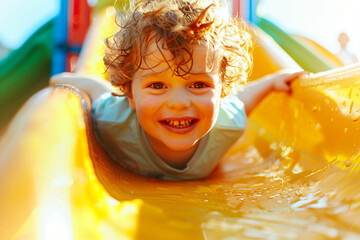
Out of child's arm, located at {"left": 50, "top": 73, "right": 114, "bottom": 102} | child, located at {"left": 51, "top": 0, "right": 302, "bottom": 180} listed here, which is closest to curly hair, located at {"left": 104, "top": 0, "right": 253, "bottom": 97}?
child, located at {"left": 51, "top": 0, "right": 302, "bottom": 180}

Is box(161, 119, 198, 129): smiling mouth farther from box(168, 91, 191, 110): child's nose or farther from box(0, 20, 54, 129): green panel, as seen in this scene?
box(0, 20, 54, 129): green panel

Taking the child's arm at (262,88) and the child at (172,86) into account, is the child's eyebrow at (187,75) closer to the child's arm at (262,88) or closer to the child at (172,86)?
the child at (172,86)

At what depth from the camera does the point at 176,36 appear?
0.78 m

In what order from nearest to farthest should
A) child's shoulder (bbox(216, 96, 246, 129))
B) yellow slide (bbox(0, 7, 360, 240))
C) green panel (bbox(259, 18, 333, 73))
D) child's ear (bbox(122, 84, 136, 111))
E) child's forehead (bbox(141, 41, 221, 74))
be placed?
yellow slide (bbox(0, 7, 360, 240)) → child's forehead (bbox(141, 41, 221, 74)) → child's ear (bbox(122, 84, 136, 111)) → child's shoulder (bbox(216, 96, 246, 129)) → green panel (bbox(259, 18, 333, 73))

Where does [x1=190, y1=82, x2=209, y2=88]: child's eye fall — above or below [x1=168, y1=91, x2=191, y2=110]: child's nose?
above

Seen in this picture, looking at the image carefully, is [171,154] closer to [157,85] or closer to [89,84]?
[157,85]

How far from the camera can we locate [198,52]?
0.79 m

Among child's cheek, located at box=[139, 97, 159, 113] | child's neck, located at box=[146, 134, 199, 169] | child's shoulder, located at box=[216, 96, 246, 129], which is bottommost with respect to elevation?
child's neck, located at box=[146, 134, 199, 169]

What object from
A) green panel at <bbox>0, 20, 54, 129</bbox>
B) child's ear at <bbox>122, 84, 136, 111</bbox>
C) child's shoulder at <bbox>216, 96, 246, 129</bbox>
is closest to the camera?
child's ear at <bbox>122, 84, 136, 111</bbox>

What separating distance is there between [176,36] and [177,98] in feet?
0.46

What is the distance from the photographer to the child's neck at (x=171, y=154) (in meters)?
1.01

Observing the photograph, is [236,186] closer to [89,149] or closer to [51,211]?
Result: [89,149]

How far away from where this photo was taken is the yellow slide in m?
0.50

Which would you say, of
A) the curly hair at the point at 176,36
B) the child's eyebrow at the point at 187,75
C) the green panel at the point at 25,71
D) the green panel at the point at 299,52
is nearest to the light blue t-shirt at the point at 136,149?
the curly hair at the point at 176,36
